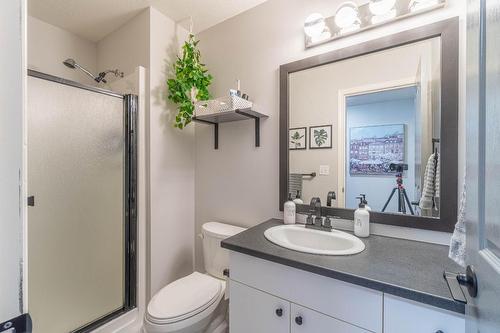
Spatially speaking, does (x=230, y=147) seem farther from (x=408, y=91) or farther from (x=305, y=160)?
(x=408, y=91)

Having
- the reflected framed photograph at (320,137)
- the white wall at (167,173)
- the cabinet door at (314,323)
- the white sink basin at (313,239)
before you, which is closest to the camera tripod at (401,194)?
the white sink basin at (313,239)

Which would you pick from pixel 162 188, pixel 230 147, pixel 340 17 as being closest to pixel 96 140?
pixel 162 188

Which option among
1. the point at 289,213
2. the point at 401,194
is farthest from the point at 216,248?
the point at 401,194

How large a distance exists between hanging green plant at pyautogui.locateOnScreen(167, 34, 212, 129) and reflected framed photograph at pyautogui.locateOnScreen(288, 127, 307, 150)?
70 centimetres

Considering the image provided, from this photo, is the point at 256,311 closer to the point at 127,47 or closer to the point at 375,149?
the point at 375,149

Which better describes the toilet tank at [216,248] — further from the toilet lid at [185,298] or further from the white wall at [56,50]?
the white wall at [56,50]

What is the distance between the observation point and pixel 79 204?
1.43m

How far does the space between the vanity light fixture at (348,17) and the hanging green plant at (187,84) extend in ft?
3.06

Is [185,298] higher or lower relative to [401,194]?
lower

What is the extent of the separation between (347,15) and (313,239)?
119cm

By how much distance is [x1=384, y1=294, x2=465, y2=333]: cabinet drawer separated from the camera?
0.66 meters

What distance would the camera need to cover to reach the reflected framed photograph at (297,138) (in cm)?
141

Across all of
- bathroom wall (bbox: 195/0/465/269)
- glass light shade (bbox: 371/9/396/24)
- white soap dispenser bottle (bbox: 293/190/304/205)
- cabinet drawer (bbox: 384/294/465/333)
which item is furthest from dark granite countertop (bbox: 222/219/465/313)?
glass light shade (bbox: 371/9/396/24)

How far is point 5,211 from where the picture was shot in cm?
32
